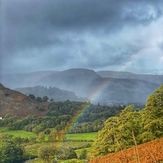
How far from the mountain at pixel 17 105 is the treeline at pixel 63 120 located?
1014cm

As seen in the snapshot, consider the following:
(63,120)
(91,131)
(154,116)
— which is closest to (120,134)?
(154,116)

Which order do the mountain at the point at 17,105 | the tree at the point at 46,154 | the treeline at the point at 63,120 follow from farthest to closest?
the mountain at the point at 17,105
the treeline at the point at 63,120
the tree at the point at 46,154

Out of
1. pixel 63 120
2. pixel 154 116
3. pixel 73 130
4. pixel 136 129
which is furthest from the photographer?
pixel 63 120

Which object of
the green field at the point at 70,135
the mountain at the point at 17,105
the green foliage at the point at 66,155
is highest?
the mountain at the point at 17,105

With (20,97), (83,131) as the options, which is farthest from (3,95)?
(83,131)

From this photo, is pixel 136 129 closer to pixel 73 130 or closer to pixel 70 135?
pixel 70 135

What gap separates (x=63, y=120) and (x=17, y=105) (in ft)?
202

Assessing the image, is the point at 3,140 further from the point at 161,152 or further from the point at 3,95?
the point at 3,95

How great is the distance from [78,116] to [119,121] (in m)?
110

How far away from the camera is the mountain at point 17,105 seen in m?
163

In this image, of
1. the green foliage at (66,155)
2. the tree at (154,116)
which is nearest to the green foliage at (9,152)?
the green foliage at (66,155)

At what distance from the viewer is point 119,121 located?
30.2 metres

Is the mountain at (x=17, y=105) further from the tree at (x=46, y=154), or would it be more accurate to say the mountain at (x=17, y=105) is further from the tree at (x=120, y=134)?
the tree at (x=120, y=134)

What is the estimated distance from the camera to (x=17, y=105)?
573ft
